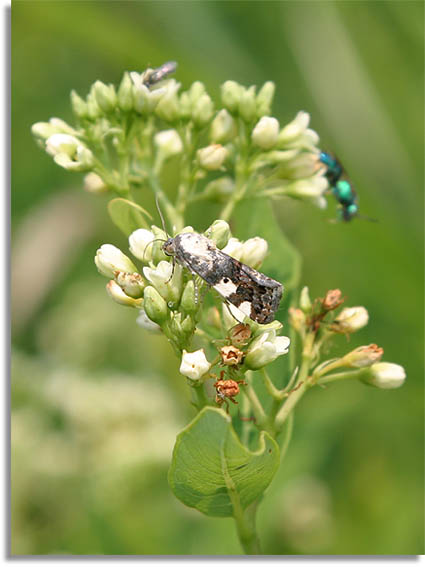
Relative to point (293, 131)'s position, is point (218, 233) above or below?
below

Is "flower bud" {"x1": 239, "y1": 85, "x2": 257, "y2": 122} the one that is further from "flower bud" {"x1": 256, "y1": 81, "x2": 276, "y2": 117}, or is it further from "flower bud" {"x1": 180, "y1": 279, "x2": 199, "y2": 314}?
"flower bud" {"x1": 180, "y1": 279, "x2": 199, "y2": 314}

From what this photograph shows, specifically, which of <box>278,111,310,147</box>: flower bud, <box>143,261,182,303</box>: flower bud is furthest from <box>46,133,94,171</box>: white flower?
<box>278,111,310,147</box>: flower bud

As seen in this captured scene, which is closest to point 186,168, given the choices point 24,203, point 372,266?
point 372,266

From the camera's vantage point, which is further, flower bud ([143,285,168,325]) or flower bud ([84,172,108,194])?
flower bud ([84,172,108,194])

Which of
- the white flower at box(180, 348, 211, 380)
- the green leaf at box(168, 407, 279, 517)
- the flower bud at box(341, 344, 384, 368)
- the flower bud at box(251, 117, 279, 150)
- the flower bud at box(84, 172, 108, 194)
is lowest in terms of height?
the green leaf at box(168, 407, 279, 517)

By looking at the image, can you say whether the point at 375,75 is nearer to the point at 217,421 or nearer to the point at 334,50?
the point at 334,50

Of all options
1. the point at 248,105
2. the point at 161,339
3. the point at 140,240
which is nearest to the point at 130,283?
the point at 140,240

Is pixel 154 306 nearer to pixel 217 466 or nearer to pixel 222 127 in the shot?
pixel 217 466
